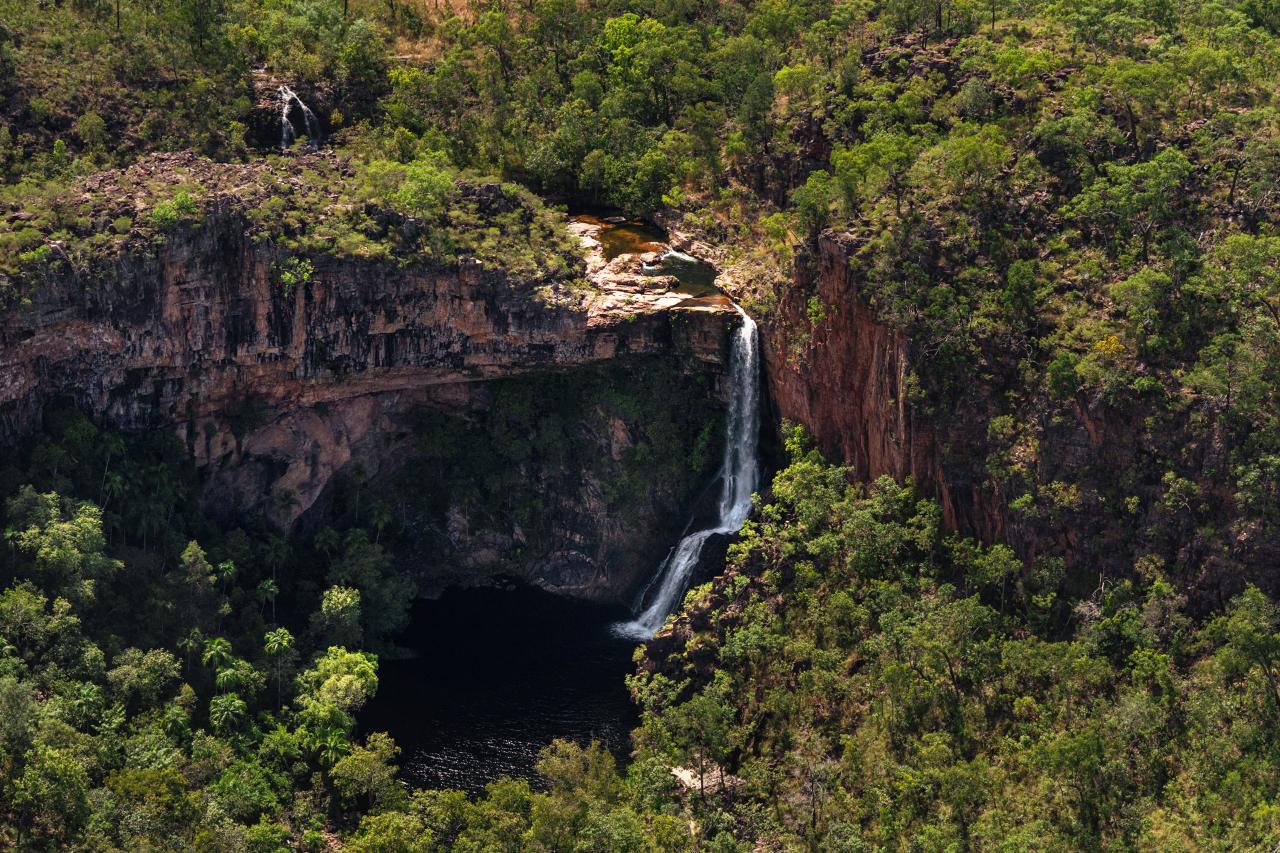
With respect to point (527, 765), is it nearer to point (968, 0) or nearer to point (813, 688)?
point (813, 688)

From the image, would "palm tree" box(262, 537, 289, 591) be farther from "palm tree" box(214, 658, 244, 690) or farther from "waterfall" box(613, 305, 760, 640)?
"waterfall" box(613, 305, 760, 640)

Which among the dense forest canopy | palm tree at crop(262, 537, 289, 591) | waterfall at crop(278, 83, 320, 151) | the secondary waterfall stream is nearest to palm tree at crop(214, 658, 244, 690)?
the dense forest canopy

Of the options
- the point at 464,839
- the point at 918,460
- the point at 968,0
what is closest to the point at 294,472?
the point at 464,839

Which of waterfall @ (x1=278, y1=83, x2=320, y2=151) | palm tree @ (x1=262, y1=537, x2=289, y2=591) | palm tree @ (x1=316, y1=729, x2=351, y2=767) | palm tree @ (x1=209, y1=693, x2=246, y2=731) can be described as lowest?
palm tree @ (x1=316, y1=729, x2=351, y2=767)

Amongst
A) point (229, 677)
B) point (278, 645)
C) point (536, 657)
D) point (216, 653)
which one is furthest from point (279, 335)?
point (536, 657)

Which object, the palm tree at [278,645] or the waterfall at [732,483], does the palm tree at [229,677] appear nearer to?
the palm tree at [278,645]

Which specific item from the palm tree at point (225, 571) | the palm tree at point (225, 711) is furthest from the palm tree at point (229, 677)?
the palm tree at point (225, 571)

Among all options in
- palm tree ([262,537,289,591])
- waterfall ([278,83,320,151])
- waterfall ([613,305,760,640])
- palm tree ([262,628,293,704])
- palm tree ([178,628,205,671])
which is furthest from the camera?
waterfall ([278,83,320,151])
